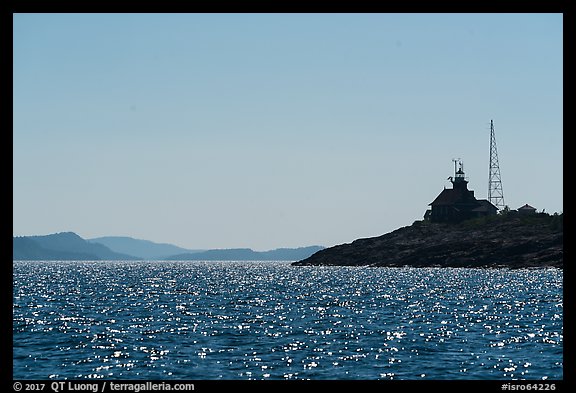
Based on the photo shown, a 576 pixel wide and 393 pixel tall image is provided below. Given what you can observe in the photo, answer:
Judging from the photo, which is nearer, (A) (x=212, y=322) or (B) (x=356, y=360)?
(B) (x=356, y=360)
